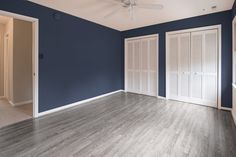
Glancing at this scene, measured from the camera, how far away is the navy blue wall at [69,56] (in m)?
3.39

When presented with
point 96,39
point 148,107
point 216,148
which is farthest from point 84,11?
point 216,148

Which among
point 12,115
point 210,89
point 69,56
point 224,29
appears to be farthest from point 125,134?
point 224,29

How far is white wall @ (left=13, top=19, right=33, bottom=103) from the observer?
14.1 feet

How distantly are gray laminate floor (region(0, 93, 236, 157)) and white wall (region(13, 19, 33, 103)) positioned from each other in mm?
1859

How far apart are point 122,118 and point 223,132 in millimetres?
1907

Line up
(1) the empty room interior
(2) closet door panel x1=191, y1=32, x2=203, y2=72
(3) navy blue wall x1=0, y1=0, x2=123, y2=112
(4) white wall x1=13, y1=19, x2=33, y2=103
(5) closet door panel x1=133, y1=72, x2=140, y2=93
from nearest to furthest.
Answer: (1) the empty room interior
(3) navy blue wall x1=0, y1=0, x2=123, y2=112
(2) closet door panel x1=191, y1=32, x2=203, y2=72
(4) white wall x1=13, y1=19, x2=33, y2=103
(5) closet door panel x1=133, y1=72, x2=140, y2=93

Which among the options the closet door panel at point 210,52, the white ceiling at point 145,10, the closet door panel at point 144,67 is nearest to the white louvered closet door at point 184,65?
the closet door panel at point 210,52

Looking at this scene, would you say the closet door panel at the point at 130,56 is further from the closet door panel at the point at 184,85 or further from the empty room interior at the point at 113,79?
the closet door panel at the point at 184,85

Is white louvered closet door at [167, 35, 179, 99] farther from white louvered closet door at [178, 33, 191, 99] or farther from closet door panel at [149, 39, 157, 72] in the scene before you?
closet door panel at [149, 39, 157, 72]

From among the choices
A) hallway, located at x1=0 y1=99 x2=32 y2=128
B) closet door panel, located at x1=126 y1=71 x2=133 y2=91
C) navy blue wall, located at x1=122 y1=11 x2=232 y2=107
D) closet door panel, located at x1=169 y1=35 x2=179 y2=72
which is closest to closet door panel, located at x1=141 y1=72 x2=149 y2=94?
closet door panel, located at x1=126 y1=71 x2=133 y2=91

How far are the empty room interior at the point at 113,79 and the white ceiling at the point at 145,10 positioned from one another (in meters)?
0.03

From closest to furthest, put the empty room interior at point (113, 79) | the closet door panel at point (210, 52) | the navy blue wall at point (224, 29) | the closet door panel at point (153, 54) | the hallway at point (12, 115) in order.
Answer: the empty room interior at point (113, 79), the hallway at point (12, 115), the navy blue wall at point (224, 29), the closet door panel at point (210, 52), the closet door panel at point (153, 54)

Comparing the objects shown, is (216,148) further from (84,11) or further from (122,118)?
(84,11)

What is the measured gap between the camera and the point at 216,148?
6.73 ft
